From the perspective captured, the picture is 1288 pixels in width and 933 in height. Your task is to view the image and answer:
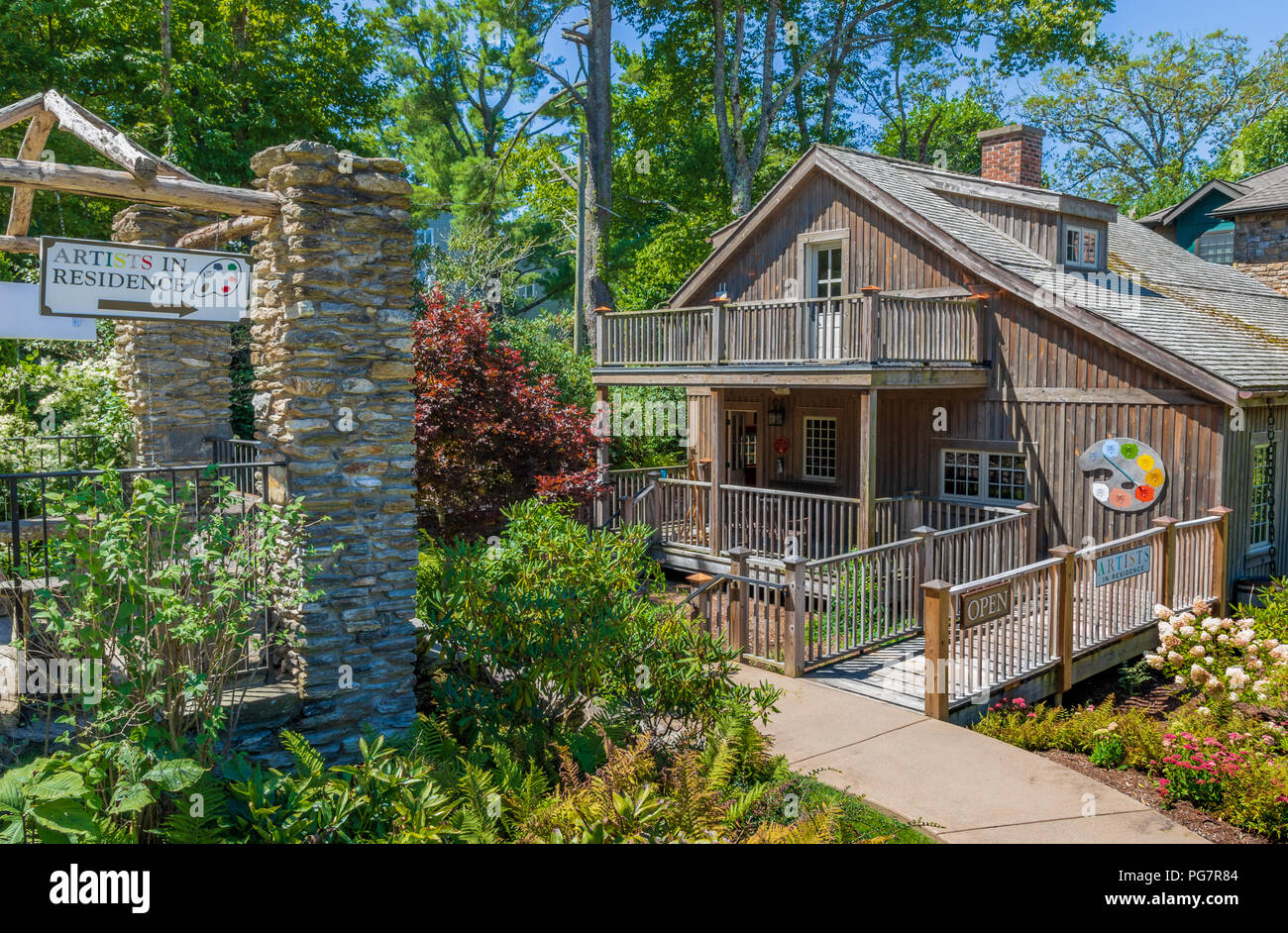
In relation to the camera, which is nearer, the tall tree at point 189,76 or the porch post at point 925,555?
the porch post at point 925,555

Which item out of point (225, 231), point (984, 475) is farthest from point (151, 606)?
point (984, 475)

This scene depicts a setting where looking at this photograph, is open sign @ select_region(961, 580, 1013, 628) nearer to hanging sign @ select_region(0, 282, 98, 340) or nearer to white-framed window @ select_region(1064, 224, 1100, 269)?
hanging sign @ select_region(0, 282, 98, 340)

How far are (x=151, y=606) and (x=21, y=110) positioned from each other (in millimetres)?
3766

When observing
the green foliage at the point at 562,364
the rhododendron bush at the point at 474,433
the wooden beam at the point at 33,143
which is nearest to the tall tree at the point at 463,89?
the green foliage at the point at 562,364

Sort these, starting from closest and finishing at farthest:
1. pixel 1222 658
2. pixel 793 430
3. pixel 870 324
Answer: pixel 1222 658, pixel 870 324, pixel 793 430

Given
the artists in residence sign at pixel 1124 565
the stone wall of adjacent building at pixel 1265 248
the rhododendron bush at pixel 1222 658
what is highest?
the stone wall of adjacent building at pixel 1265 248

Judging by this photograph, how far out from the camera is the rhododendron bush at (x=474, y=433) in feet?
37.8

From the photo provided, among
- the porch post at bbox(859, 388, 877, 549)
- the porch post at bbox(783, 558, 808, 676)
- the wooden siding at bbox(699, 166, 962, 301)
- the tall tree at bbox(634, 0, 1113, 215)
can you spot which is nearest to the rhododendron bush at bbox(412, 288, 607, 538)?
the porch post at bbox(783, 558, 808, 676)

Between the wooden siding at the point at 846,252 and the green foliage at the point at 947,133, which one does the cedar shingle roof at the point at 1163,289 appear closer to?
the wooden siding at the point at 846,252

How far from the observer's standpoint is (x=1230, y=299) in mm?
16812

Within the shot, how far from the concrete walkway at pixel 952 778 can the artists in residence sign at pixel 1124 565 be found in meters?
3.17

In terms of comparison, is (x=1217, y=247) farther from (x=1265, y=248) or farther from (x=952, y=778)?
(x=952, y=778)

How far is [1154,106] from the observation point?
37.3 m
